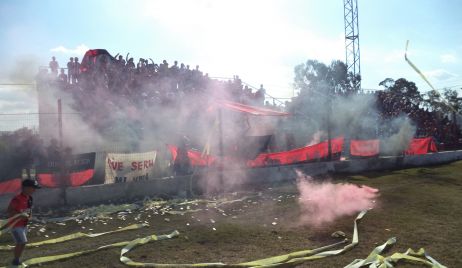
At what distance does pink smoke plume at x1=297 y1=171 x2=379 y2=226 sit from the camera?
839cm

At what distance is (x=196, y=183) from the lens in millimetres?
12102

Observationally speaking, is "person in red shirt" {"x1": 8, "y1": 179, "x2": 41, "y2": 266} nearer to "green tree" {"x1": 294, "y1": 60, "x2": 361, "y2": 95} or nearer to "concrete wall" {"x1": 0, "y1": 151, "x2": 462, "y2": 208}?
"concrete wall" {"x1": 0, "y1": 151, "x2": 462, "y2": 208}

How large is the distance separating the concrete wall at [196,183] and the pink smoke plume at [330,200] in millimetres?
1219

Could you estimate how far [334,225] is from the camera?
24.6 feet

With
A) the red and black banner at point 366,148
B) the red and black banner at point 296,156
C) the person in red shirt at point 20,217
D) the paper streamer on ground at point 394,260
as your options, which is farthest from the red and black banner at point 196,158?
the red and black banner at point 366,148

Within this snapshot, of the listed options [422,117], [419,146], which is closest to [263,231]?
[419,146]

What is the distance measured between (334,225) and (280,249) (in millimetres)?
1785

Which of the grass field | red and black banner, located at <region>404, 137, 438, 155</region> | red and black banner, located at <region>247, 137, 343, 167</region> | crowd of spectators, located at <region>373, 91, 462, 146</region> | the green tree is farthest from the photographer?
the green tree

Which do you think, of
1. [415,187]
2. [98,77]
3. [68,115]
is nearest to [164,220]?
[68,115]

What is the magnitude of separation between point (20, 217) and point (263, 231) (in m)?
4.13

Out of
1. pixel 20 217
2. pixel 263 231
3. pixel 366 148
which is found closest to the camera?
pixel 20 217

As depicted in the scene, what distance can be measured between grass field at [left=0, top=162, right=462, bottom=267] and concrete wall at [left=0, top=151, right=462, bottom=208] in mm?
1661

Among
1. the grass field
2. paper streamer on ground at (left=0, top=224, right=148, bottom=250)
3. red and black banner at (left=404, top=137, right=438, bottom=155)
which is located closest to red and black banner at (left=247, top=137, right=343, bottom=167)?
the grass field

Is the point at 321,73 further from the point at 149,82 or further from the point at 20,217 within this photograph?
the point at 20,217
